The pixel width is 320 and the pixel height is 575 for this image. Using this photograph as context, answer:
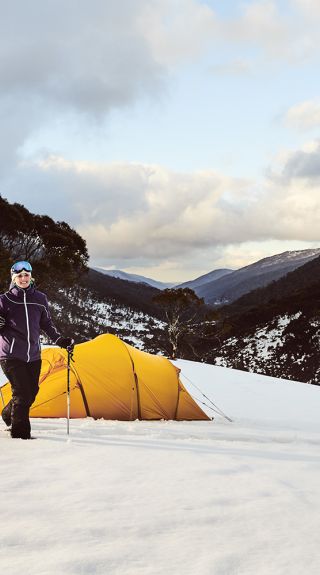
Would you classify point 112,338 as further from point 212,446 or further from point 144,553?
point 144,553

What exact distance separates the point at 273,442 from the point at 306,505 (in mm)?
3776

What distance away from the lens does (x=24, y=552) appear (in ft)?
8.41

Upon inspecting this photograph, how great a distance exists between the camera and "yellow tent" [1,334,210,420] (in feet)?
28.6

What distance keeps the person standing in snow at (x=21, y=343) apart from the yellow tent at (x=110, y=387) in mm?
2597

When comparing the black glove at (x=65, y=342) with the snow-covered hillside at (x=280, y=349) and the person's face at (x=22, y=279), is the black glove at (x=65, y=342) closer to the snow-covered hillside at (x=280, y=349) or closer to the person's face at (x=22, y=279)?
the person's face at (x=22, y=279)

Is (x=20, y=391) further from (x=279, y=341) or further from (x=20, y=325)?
(x=279, y=341)

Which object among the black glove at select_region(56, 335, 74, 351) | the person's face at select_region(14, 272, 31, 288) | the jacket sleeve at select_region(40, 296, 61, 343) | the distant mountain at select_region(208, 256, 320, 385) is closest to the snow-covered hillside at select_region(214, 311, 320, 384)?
the distant mountain at select_region(208, 256, 320, 385)

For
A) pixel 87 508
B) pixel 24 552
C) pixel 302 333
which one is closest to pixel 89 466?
pixel 87 508

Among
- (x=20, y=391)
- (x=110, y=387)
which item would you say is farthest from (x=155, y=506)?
(x=110, y=387)

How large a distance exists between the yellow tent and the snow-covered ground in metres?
2.23

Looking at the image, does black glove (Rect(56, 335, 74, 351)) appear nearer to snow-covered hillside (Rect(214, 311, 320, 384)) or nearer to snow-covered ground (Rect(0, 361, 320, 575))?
snow-covered ground (Rect(0, 361, 320, 575))

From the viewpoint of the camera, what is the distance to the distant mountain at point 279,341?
61.2 m

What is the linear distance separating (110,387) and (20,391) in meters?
3.32

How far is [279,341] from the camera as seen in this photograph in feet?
235
